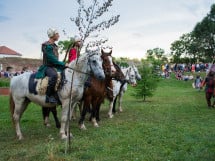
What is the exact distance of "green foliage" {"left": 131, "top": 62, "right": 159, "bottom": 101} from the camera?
79.5ft

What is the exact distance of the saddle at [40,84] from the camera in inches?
396

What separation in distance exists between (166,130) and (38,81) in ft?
12.3

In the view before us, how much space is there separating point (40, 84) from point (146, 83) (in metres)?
14.6

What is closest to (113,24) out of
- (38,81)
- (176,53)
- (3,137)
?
(38,81)

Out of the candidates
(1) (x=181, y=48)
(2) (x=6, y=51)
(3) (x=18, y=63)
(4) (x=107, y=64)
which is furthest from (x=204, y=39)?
(4) (x=107, y=64)

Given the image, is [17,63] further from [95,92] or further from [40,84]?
[40,84]

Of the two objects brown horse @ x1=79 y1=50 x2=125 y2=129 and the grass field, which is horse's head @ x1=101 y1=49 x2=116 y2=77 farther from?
the grass field

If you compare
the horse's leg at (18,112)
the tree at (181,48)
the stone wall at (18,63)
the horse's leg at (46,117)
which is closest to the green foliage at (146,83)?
the horse's leg at (46,117)

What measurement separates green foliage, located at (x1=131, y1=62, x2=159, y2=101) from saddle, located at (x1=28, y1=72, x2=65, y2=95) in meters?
14.3

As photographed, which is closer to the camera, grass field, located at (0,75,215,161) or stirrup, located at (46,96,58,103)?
grass field, located at (0,75,215,161)

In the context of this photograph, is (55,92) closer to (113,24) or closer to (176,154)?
(113,24)

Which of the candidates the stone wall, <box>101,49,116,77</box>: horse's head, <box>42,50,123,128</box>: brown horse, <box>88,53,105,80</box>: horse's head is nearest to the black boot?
<box>88,53,105,80</box>: horse's head

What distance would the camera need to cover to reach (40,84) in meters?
10.2

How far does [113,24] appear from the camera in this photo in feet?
26.2
